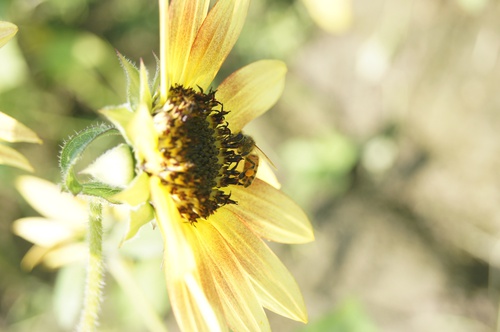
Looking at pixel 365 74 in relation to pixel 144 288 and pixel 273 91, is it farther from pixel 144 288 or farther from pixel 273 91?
pixel 273 91

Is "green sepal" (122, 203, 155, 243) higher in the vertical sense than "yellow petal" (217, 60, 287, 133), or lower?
lower

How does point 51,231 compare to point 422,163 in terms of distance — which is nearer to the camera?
point 51,231

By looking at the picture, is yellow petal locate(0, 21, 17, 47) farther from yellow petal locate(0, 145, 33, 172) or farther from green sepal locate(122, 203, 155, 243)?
green sepal locate(122, 203, 155, 243)

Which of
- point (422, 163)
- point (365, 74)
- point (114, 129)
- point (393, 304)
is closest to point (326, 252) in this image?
point (393, 304)

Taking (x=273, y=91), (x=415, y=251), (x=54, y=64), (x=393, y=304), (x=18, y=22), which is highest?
(x=273, y=91)

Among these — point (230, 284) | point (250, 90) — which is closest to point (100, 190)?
point (230, 284)

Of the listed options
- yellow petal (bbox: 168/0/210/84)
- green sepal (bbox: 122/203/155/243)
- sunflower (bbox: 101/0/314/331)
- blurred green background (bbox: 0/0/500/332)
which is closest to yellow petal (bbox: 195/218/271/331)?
sunflower (bbox: 101/0/314/331)
